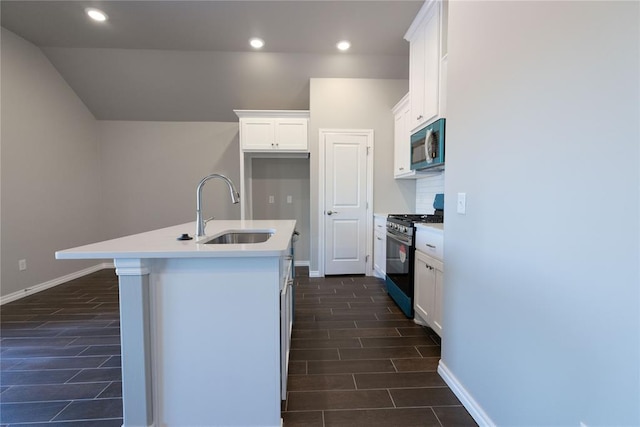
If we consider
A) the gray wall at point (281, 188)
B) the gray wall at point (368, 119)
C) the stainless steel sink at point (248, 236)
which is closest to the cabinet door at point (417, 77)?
the gray wall at point (368, 119)

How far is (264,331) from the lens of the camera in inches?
52.2

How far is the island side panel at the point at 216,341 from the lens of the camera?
4.28 ft

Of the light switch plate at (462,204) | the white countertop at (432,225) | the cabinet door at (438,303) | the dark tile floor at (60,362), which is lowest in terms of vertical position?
the dark tile floor at (60,362)

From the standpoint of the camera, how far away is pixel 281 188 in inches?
183

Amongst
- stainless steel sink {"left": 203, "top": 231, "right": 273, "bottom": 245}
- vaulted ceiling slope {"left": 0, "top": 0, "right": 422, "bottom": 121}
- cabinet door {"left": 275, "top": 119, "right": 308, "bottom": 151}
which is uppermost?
vaulted ceiling slope {"left": 0, "top": 0, "right": 422, "bottom": 121}

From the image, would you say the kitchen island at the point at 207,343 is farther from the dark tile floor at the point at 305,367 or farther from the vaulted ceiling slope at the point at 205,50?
the vaulted ceiling slope at the point at 205,50

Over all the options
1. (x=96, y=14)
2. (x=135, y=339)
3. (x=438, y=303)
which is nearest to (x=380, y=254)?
(x=438, y=303)

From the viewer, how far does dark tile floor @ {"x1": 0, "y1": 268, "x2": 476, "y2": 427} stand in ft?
4.95

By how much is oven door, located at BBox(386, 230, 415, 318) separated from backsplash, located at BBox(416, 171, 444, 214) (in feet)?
2.52

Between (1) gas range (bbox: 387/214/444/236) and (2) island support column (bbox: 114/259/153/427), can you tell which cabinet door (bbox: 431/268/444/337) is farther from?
(2) island support column (bbox: 114/259/153/427)

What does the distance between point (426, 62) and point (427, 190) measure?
1.47 metres

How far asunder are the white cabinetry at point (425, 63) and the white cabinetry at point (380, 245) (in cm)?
121

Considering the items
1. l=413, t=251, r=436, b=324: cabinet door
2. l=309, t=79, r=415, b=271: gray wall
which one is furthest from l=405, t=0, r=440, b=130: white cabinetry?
l=413, t=251, r=436, b=324: cabinet door

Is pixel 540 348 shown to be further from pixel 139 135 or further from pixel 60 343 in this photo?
pixel 139 135
